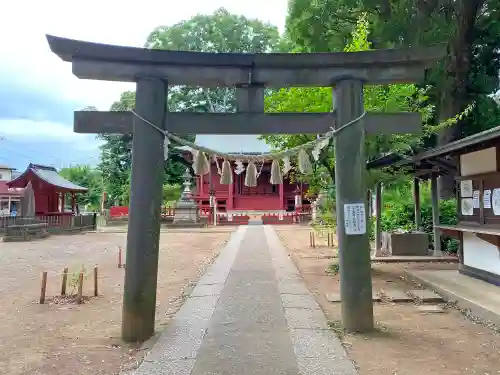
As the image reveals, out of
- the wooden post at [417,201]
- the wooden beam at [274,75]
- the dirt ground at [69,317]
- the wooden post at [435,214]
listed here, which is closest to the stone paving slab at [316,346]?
the dirt ground at [69,317]

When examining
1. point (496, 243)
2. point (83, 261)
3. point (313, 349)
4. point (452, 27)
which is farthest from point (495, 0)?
point (83, 261)

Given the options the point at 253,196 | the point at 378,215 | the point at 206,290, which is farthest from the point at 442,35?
the point at 253,196

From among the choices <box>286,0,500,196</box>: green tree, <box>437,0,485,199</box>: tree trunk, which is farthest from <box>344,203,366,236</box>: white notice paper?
<box>437,0,485,199</box>: tree trunk

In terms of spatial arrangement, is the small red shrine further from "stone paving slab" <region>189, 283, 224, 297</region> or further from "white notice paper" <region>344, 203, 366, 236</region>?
"white notice paper" <region>344, 203, 366, 236</region>

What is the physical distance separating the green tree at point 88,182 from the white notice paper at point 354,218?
41188mm

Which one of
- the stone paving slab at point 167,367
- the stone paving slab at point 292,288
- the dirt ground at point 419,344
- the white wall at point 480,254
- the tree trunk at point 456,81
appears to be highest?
the tree trunk at point 456,81

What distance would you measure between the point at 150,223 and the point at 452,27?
1430cm

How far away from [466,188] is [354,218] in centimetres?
495

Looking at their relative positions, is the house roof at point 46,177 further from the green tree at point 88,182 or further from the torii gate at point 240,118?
the torii gate at point 240,118

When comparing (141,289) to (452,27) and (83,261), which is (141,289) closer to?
(83,261)

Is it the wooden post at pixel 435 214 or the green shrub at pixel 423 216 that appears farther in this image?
the green shrub at pixel 423 216

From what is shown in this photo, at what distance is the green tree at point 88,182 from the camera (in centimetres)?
4625

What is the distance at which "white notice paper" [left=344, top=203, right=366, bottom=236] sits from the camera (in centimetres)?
536

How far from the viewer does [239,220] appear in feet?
104
